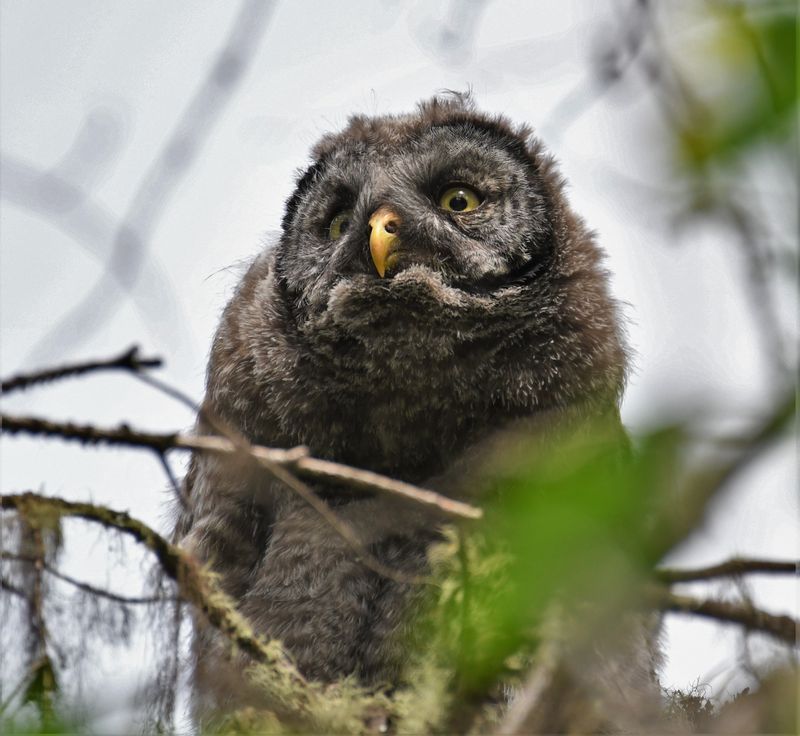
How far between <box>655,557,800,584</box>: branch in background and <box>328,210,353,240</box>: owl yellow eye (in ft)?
10.9

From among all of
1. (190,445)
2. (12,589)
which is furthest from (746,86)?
(12,589)

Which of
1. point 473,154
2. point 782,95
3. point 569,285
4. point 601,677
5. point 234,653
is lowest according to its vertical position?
point 601,677

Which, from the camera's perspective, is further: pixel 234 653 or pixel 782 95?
pixel 234 653

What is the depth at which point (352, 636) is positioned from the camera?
3889mm

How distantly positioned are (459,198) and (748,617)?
10.8 feet

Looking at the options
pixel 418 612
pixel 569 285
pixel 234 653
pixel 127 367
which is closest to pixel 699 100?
pixel 127 367

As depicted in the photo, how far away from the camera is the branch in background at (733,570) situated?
1.68m

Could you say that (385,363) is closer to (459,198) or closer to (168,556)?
(459,198)

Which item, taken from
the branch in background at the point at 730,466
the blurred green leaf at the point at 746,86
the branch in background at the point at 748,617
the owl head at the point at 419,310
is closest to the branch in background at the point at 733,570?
the branch in background at the point at 748,617

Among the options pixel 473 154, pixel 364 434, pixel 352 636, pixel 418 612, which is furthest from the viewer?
pixel 473 154

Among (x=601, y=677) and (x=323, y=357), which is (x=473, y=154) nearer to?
(x=323, y=357)

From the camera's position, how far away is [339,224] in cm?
498

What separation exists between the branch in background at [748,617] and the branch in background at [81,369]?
3.89ft

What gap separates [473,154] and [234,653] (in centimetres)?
303
